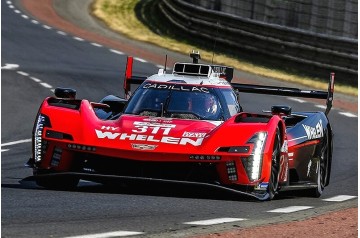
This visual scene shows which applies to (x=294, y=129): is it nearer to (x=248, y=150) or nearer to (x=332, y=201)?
(x=332, y=201)

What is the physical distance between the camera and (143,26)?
41094mm

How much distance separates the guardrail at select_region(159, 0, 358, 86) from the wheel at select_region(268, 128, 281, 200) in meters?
16.0

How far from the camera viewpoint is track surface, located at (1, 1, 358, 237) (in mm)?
9109

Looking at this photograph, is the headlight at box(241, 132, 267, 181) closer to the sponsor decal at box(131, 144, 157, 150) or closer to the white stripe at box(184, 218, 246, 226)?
the sponsor decal at box(131, 144, 157, 150)

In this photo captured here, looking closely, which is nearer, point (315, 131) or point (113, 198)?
point (113, 198)

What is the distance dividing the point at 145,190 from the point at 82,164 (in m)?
0.70

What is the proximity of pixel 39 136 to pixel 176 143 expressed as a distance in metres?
1.43

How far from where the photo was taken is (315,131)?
1373 centimetres

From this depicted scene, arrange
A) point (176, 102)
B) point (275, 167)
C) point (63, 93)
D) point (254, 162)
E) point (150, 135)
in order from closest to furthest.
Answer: point (254, 162), point (150, 135), point (275, 167), point (176, 102), point (63, 93)

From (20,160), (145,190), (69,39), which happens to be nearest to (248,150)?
(145,190)

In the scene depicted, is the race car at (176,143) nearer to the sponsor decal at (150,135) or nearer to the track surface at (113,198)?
the sponsor decal at (150,135)

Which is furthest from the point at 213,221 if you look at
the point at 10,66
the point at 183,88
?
the point at 10,66

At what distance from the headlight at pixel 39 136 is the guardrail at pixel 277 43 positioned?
52.3 feet

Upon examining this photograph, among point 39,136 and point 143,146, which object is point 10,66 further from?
point 143,146
